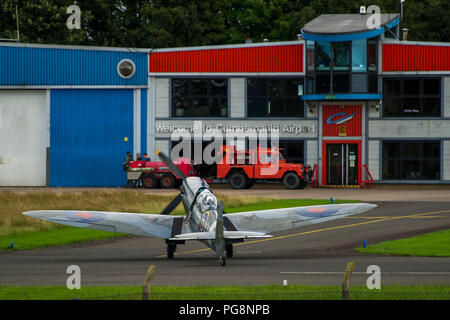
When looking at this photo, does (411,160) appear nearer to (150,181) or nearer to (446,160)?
(446,160)

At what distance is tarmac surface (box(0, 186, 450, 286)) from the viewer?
16.5m

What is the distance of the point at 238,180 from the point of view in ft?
155

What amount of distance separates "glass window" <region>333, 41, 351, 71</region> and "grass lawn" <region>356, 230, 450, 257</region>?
23957 millimetres

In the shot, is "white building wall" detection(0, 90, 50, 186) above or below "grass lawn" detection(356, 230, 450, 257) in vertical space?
above

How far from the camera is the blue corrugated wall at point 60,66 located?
50.2m

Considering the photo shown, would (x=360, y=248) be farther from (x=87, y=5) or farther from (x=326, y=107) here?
(x=87, y=5)

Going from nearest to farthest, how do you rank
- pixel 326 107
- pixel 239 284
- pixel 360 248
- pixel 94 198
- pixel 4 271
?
pixel 239 284
pixel 4 271
pixel 360 248
pixel 94 198
pixel 326 107

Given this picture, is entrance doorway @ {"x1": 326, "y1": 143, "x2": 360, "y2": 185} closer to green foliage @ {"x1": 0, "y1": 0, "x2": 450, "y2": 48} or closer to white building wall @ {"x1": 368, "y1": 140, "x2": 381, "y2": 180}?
white building wall @ {"x1": 368, "y1": 140, "x2": 381, "y2": 180}

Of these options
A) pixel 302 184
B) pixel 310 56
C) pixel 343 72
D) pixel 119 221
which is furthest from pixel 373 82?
pixel 119 221

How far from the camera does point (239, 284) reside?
51.3 feet

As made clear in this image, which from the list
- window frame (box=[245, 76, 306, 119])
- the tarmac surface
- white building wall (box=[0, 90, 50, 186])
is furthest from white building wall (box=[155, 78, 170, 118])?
the tarmac surface

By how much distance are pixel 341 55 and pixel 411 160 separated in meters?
7.99
